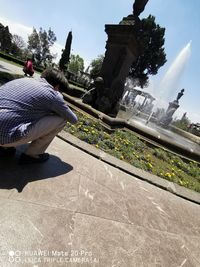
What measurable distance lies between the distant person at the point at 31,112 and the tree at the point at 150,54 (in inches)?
1531

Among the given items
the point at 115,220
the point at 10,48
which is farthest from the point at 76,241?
the point at 10,48

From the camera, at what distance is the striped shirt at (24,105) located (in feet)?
7.47

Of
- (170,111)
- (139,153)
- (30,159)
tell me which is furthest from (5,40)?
(30,159)

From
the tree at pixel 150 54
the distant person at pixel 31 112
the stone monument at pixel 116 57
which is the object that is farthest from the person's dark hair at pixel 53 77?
the tree at pixel 150 54

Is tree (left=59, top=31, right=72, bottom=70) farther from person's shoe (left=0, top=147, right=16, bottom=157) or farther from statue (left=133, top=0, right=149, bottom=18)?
person's shoe (left=0, top=147, right=16, bottom=157)

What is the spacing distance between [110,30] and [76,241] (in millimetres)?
8439

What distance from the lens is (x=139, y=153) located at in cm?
541

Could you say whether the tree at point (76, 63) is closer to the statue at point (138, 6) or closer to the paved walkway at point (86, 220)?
the statue at point (138, 6)

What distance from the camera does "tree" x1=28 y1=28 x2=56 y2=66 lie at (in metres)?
64.1

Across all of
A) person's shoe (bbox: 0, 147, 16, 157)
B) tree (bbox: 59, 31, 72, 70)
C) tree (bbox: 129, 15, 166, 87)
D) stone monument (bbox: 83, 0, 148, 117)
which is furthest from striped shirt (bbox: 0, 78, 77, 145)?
tree (bbox: 59, 31, 72, 70)

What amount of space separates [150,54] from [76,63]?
39818mm

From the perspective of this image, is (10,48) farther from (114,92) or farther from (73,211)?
(73,211)

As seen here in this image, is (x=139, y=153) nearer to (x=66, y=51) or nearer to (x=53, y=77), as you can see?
(x=53, y=77)

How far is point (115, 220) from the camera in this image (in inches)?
96.0
